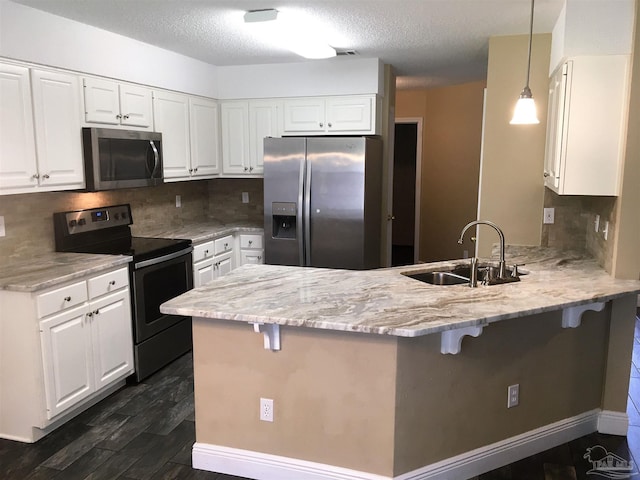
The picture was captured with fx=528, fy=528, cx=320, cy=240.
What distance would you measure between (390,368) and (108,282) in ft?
6.40

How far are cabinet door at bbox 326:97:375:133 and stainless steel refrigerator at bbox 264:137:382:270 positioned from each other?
190 millimetres

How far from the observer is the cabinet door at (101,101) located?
350 centimetres

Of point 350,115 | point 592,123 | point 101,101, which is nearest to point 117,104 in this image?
point 101,101

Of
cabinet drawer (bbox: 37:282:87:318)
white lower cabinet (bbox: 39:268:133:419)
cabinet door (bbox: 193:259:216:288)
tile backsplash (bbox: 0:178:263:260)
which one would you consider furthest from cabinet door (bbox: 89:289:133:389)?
cabinet door (bbox: 193:259:216:288)

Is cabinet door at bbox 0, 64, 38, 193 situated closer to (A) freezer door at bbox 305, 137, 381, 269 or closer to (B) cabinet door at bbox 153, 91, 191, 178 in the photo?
(B) cabinet door at bbox 153, 91, 191, 178

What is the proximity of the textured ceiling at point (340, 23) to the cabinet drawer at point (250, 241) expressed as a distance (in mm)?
1617

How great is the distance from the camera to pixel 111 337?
3365 millimetres

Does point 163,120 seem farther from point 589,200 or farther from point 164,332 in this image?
point 589,200

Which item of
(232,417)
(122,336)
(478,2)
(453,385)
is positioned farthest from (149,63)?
(453,385)

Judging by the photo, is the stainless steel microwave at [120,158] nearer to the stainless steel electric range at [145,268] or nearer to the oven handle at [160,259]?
the stainless steel electric range at [145,268]

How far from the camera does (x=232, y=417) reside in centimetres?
256

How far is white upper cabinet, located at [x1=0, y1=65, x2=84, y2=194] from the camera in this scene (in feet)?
9.62

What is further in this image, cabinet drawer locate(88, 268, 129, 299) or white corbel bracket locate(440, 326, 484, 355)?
cabinet drawer locate(88, 268, 129, 299)

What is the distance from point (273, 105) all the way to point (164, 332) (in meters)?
2.32
